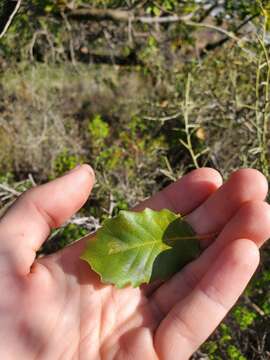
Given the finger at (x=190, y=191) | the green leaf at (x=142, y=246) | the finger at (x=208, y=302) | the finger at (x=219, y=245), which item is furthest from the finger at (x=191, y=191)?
the finger at (x=208, y=302)

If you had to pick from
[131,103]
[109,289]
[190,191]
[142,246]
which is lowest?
[131,103]

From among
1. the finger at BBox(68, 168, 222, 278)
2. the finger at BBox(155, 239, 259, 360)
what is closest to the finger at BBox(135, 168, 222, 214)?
the finger at BBox(68, 168, 222, 278)

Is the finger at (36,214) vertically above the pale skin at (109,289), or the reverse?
the finger at (36,214)

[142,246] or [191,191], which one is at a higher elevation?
[191,191]

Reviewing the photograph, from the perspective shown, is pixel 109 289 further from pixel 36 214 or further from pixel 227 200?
pixel 227 200

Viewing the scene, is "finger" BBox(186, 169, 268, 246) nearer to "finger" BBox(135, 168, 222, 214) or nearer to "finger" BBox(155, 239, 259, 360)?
"finger" BBox(135, 168, 222, 214)

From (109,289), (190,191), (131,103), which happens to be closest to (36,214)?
(109,289)

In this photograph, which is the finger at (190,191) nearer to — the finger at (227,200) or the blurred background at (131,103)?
the finger at (227,200)
